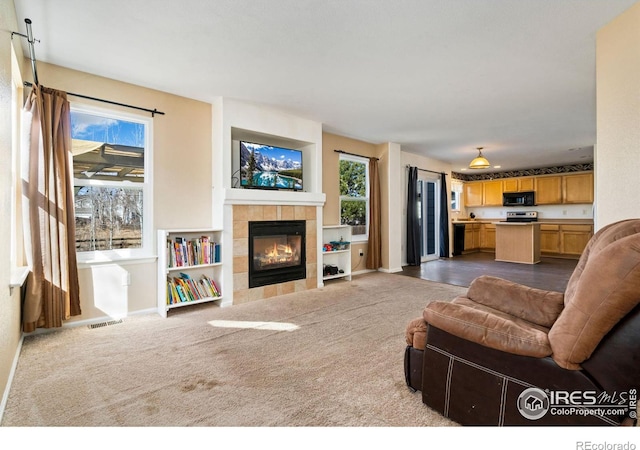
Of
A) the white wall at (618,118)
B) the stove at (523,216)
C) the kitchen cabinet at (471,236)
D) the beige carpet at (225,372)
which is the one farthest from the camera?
the kitchen cabinet at (471,236)

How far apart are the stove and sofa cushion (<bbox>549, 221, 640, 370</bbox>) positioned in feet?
27.1

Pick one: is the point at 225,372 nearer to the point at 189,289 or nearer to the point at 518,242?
the point at 189,289

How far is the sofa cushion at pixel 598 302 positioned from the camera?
105 centimetres

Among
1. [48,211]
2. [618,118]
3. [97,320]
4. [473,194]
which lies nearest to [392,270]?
[618,118]

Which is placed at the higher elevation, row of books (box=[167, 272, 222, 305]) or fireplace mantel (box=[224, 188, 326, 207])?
fireplace mantel (box=[224, 188, 326, 207])

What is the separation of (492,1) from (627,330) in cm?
207

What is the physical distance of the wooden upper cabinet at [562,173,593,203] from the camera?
294 inches

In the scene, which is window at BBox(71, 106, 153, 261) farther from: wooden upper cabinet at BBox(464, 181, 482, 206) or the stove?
wooden upper cabinet at BBox(464, 181, 482, 206)

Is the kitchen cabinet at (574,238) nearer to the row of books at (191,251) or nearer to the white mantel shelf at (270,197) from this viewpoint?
the white mantel shelf at (270,197)

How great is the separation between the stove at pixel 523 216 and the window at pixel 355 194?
4990 millimetres

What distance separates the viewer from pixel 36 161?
2.59 metres

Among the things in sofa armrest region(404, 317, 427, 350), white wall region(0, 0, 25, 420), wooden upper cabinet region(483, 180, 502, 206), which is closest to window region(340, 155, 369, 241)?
sofa armrest region(404, 317, 427, 350)

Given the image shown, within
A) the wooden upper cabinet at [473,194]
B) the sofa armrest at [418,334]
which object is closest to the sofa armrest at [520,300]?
the sofa armrest at [418,334]

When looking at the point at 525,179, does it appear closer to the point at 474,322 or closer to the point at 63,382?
the point at 474,322
